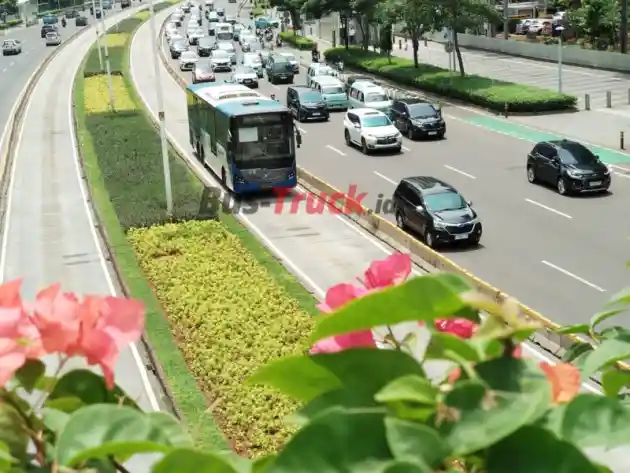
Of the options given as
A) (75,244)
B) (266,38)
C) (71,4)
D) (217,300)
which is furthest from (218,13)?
(217,300)

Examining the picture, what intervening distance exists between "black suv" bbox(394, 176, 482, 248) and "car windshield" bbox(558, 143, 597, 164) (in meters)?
4.98

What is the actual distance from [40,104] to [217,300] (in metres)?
37.6

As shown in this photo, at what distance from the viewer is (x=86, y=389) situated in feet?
5.75

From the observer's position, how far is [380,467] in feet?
4.18

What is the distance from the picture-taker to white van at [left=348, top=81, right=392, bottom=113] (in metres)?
42.3

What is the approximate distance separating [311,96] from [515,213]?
19.5 metres

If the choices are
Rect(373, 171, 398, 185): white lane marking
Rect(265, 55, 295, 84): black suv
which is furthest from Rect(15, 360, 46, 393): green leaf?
Rect(265, 55, 295, 84): black suv

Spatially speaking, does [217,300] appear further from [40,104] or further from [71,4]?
[71,4]

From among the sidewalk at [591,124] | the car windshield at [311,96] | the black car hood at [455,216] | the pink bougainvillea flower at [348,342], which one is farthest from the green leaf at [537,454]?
the car windshield at [311,96]

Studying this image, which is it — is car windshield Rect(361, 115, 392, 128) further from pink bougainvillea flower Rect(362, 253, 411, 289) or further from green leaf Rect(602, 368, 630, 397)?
pink bougainvillea flower Rect(362, 253, 411, 289)

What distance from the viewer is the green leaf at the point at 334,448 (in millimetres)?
1295

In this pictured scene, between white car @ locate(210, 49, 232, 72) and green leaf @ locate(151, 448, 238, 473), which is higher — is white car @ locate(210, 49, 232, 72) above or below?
below

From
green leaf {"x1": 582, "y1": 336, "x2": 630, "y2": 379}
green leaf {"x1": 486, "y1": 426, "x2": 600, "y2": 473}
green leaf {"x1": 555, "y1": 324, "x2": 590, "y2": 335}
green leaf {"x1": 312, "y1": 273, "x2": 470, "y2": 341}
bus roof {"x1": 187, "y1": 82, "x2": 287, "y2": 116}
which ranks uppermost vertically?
green leaf {"x1": 312, "y1": 273, "x2": 470, "y2": 341}

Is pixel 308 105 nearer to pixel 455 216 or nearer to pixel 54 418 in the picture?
pixel 455 216
